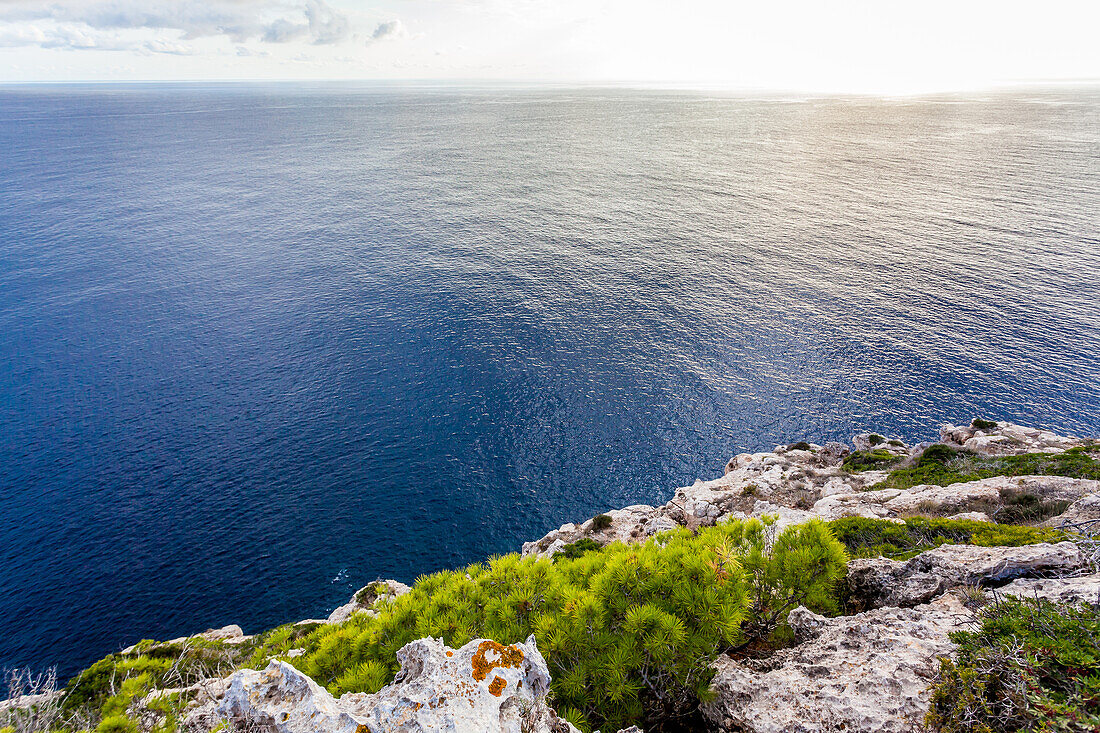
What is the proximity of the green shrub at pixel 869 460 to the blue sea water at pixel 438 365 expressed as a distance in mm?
12362

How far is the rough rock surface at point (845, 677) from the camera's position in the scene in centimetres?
1127

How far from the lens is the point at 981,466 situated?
4247 cm

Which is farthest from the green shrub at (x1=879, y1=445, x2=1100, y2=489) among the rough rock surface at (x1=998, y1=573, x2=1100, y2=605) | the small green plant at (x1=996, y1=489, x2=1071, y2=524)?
the rough rock surface at (x1=998, y1=573, x2=1100, y2=605)

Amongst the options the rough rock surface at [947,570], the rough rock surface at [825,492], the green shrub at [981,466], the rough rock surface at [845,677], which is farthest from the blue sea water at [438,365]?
the rough rock surface at [845,677]

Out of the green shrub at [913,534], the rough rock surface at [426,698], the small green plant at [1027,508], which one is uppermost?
the rough rock surface at [426,698]

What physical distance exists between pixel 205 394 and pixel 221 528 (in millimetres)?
25859

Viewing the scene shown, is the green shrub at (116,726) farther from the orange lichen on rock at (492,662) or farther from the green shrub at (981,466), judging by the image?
the green shrub at (981,466)

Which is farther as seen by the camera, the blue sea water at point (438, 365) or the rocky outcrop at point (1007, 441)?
the blue sea water at point (438, 365)

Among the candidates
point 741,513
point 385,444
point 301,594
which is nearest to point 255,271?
point 385,444

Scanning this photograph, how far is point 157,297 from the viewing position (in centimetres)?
9762

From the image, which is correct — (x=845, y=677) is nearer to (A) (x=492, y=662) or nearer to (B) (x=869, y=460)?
(A) (x=492, y=662)

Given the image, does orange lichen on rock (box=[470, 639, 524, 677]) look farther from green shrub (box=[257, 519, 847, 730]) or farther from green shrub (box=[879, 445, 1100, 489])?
green shrub (box=[879, 445, 1100, 489])

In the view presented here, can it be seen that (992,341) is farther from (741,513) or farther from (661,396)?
(741,513)

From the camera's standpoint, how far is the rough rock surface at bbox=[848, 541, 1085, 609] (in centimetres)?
1457
